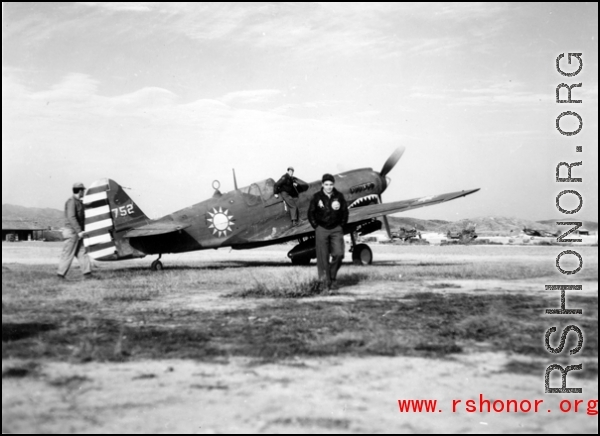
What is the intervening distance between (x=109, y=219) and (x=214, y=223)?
7.33 feet

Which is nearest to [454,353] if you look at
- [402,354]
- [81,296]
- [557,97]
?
[402,354]

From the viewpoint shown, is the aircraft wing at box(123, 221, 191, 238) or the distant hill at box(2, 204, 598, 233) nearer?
the aircraft wing at box(123, 221, 191, 238)

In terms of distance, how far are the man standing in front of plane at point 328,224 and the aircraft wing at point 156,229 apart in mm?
4280

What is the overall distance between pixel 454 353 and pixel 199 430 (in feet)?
7.80

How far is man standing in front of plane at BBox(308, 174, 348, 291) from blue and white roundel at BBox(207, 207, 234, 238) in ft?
14.4

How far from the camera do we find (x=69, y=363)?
4.28 meters

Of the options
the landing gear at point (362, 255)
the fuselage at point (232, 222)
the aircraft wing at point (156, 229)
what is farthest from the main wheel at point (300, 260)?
the aircraft wing at point (156, 229)

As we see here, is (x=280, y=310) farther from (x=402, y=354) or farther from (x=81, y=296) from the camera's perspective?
(x=81, y=296)

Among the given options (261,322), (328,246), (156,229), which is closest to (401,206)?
(328,246)

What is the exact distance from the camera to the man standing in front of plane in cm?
846

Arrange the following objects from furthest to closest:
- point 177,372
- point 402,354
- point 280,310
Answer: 1. point 280,310
2. point 402,354
3. point 177,372

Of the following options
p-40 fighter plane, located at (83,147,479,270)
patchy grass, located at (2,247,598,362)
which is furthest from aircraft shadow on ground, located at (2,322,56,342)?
p-40 fighter plane, located at (83,147,479,270)

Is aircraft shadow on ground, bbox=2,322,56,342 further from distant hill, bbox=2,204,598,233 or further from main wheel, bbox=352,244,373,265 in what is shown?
distant hill, bbox=2,204,598,233

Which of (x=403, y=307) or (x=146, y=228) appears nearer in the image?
(x=403, y=307)
